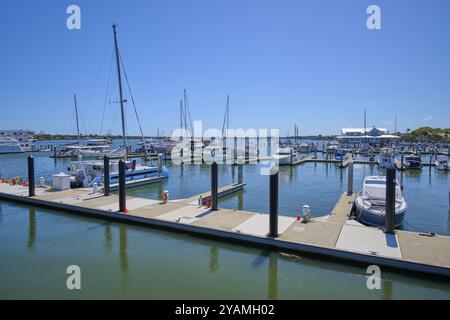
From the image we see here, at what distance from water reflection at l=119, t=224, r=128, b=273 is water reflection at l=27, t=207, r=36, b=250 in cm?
360

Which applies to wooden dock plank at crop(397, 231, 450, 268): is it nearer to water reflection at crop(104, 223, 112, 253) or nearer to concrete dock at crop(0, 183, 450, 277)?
concrete dock at crop(0, 183, 450, 277)

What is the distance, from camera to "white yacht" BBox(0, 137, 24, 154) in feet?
272

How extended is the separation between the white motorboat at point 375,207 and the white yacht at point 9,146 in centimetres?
9308

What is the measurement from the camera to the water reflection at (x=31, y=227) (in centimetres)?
1355

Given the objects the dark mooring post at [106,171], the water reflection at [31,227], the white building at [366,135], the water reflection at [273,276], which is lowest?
the water reflection at [273,276]

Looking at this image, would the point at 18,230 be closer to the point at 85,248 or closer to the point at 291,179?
the point at 85,248

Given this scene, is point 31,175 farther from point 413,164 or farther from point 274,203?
point 413,164

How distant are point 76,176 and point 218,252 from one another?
1908 centimetres

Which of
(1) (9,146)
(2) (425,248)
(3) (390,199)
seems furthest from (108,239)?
(1) (9,146)

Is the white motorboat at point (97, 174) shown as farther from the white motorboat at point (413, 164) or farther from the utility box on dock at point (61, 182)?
the white motorboat at point (413, 164)

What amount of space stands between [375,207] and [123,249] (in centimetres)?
1224

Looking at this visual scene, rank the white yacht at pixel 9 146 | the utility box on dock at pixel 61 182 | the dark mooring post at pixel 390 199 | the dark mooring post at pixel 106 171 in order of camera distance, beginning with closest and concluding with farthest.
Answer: the dark mooring post at pixel 390 199, the dark mooring post at pixel 106 171, the utility box on dock at pixel 61 182, the white yacht at pixel 9 146

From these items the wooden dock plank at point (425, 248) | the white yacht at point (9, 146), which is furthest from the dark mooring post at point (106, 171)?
the white yacht at point (9, 146)

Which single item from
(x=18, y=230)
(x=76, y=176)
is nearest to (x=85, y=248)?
(x=18, y=230)
